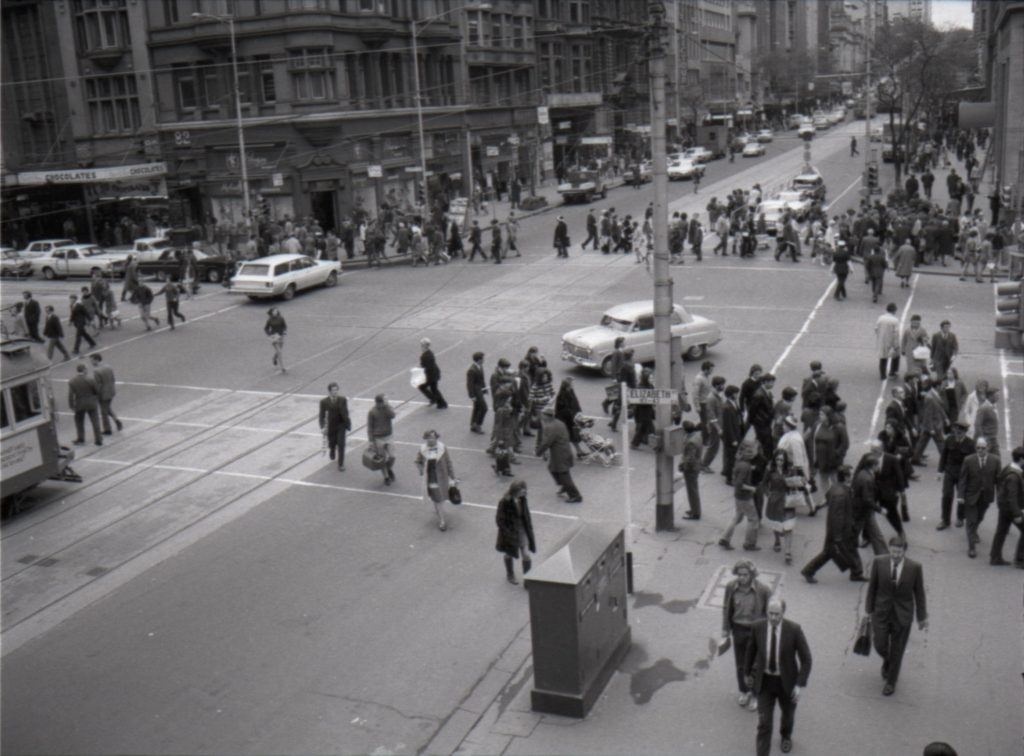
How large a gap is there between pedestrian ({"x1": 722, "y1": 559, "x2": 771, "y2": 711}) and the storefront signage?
44.1 metres

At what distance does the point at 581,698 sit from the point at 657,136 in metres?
6.99

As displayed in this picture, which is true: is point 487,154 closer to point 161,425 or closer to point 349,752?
point 161,425

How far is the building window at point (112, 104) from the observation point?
5197 cm

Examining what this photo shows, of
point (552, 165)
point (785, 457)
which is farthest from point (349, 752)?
point (552, 165)

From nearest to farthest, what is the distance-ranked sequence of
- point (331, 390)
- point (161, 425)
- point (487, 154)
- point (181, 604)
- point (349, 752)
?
point (349, 752), point (181, 604), point (331, 390), point (161, 425), point (487, 154)

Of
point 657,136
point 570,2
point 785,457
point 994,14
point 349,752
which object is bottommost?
point 349,752

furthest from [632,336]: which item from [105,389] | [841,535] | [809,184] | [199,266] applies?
[809,184]

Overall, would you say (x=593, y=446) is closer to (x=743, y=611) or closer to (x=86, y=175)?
(x=743, y=611)

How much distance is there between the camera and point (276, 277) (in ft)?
107

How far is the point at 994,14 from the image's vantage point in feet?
170

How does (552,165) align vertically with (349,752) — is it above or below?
above

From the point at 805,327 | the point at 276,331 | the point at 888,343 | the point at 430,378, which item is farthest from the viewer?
the point at 805,327

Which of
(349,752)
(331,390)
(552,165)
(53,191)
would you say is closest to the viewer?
(349,752)

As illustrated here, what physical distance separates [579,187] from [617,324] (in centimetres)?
3606
